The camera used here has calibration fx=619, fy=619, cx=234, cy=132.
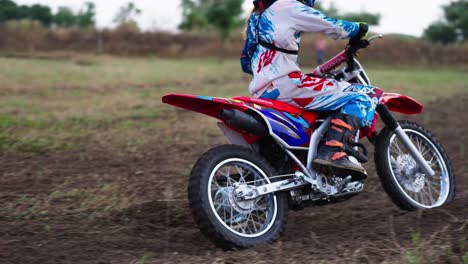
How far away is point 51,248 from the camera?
397 cm

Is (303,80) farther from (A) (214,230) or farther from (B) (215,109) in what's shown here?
(A) (214,230)

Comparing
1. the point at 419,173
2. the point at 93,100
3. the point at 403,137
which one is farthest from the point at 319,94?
the point at 93,100

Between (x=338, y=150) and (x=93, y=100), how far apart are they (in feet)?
30.3

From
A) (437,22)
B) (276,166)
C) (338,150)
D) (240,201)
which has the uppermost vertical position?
(437,22)

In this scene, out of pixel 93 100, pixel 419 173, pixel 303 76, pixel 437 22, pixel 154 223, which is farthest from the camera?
pixel 437 22

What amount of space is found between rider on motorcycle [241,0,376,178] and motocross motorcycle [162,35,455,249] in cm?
12

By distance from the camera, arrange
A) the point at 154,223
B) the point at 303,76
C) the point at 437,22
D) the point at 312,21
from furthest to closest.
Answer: the point at 437,22 < the point at 154,223 < the point at 303,76 < the point at 312,21

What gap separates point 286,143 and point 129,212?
1504mm

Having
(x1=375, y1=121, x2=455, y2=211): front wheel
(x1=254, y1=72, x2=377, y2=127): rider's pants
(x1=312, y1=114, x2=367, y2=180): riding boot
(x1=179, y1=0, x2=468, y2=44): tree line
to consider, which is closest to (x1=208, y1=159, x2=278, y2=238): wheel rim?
(x1=312, y1=114, x2=367, y2=180): riding boot

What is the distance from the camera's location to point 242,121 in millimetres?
4227

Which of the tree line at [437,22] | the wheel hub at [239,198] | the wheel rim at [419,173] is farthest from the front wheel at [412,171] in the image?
the tree line at [437,22]

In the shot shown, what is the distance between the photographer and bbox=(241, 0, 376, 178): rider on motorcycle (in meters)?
4.43

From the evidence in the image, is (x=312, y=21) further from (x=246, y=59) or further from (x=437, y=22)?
(x=437, y=22)

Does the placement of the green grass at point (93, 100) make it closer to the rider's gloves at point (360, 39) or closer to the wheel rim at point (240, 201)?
the wheel rim at point (240, 201)
